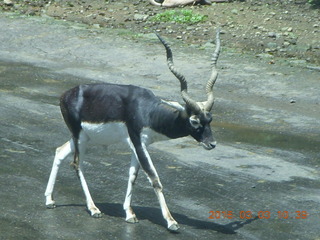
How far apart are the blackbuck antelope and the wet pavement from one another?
1.58ft

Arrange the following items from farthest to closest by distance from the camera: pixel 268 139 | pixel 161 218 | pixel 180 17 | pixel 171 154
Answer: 1. pixel 180 17
2. pixel 268 139
3. pixel 171 154
4. pixel 161 218

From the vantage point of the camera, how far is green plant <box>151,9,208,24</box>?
20.1m

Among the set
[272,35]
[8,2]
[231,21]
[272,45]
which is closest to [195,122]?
[272,45]

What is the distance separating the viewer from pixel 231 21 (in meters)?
19.8

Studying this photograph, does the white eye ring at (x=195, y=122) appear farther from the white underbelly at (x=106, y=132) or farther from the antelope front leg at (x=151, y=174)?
the white underbelly at (x=106, y=132)

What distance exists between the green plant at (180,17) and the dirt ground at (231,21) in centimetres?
15

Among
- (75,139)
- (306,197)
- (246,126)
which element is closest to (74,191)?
(75,139)

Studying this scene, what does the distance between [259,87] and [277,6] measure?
596cm

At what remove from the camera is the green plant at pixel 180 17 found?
65.8 feet

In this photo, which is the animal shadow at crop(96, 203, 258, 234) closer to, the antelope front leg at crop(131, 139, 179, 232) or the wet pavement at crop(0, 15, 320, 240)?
the wet pavement at crop(0, 15, 320, 240)

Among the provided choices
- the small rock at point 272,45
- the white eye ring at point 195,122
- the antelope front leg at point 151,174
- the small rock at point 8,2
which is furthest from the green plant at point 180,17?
the white eye ring at point 195,122

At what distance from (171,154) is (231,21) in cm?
885

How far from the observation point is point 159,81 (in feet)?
53.7
